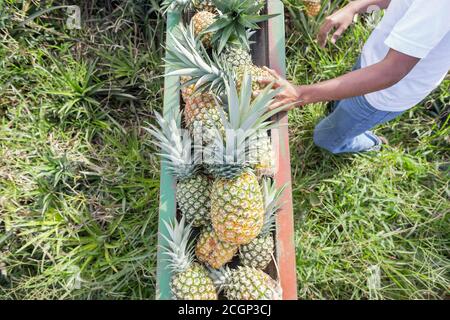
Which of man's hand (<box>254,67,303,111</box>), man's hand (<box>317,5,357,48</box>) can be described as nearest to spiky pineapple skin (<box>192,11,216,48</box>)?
man's hand (<box>254,67,303,111</box>)

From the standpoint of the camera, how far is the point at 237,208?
1227mm

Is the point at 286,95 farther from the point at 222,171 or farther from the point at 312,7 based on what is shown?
the point at 312,7

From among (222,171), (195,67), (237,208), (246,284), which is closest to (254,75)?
(195,67)

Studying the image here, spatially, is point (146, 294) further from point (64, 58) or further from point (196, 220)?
point (64, 58)

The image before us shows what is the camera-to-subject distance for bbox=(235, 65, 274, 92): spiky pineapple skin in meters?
1.45

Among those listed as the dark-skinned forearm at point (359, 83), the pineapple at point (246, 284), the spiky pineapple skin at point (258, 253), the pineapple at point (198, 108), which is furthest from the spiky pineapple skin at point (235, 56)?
the pineapple at point (246, 284)

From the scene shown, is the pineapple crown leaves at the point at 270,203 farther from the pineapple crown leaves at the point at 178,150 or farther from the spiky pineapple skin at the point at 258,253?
the pineapple crown leaves at the point at 178,150

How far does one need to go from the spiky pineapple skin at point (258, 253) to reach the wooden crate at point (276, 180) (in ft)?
0.11

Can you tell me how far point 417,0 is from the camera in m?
0.99

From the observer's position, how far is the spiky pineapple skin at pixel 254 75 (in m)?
1.45

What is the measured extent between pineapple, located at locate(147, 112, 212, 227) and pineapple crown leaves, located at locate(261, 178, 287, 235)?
215mm

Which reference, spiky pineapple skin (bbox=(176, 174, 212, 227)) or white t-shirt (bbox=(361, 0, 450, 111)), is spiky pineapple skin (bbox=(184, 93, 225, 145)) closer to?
spiky pineapple skin (bbox=(176, 174, 212, 227))

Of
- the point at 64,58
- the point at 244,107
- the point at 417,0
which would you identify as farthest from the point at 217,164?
the point at 64,58

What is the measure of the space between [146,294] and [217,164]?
106cm
